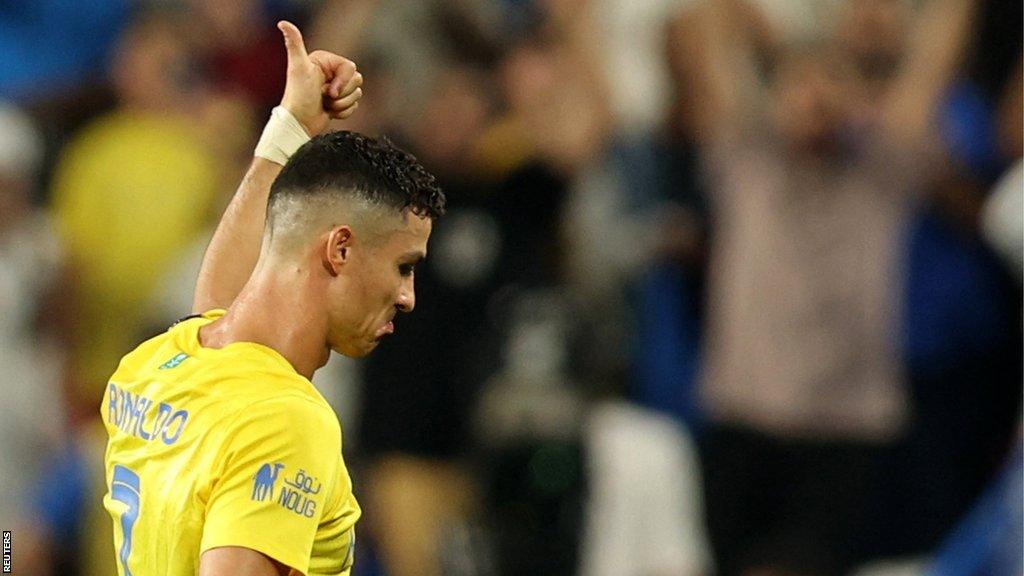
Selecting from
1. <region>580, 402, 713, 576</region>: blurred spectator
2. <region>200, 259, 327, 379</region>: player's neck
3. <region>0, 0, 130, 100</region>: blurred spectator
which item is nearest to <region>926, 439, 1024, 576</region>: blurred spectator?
<region>580, 402, 713, 576</region>: blurred spectator

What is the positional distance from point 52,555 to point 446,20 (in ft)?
11.3

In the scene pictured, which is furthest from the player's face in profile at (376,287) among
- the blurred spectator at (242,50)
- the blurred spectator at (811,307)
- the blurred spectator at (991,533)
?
the blurred spectator at (991,533)

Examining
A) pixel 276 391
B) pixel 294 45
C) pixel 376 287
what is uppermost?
pixel 294 45

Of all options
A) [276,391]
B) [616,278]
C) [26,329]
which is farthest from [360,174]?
[26,329]

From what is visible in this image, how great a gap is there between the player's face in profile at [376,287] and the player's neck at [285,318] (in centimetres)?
5

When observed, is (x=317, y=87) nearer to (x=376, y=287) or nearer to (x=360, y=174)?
(x=360, y=174)

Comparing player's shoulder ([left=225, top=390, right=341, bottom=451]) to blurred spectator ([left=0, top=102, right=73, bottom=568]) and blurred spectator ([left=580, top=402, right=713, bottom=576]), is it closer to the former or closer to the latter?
blurred spectator ([left=580, top=402, right=713, bottom=576])

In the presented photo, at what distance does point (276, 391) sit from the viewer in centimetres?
297

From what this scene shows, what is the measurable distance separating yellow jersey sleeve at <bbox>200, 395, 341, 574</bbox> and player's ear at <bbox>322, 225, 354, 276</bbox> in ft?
0.97

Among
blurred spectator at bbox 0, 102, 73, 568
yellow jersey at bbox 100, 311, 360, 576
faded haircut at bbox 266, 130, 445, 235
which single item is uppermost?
faded haircut at bbox 266, 130, 445, 235

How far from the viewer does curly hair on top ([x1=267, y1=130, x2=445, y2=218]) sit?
3107 millimetres

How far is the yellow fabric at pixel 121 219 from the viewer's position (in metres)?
8.26

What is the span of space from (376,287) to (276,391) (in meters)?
0.31

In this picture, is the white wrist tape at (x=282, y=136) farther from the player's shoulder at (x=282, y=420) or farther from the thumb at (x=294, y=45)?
the player's shoulder at (x=282, y=420)
